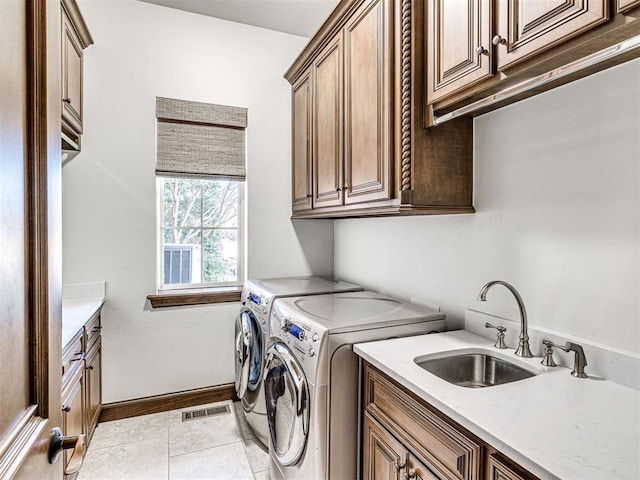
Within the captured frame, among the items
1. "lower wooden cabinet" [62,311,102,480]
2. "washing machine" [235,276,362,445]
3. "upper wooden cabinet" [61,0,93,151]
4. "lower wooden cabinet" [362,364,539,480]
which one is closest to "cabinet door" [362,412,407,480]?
"lower wooden cabinet" [362,364,539,480]

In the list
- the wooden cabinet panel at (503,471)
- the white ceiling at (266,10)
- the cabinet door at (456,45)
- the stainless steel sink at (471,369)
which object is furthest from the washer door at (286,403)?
the white ceiling at (266,10)

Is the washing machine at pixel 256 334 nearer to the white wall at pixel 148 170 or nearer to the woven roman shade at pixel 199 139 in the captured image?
the white wall at pixel 148 170

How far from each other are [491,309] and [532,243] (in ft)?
1.14

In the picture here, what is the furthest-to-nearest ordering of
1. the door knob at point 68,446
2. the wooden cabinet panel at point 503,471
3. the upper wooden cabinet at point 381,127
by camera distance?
the upper wooden cabinet at point 381,127
the wooden cabinet panel at point 503,471
the door knob at point 68,446

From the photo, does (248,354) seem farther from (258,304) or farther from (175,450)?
(175,450)

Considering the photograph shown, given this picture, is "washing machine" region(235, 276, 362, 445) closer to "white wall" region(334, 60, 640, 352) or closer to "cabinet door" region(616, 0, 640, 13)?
"white wall" region(334, 60, 640, 352)

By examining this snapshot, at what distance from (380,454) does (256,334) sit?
3.65ft

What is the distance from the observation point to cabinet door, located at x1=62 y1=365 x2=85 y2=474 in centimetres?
162

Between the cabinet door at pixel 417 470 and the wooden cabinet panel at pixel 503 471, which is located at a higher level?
the wooden cabinet panel at pixel 503 471

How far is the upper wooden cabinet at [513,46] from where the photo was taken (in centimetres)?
91

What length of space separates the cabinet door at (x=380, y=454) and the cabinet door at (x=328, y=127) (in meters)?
1.19

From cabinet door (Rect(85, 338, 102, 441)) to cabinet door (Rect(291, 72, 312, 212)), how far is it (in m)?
1.64

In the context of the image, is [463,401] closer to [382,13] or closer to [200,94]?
[382,13]

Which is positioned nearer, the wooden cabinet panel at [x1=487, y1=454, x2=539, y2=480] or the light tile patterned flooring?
the wooden cabinet panel at [x1=487, y1=454, x2=539, y2=480]
